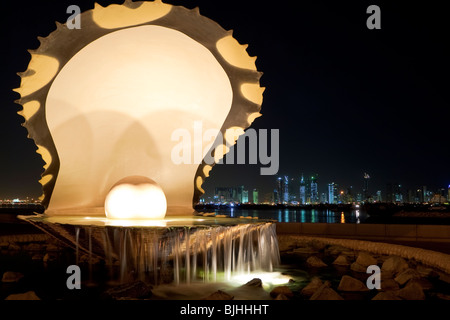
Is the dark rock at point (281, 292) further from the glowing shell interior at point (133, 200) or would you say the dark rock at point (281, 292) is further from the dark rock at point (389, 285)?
the glowing shell interior at point (133, 200)

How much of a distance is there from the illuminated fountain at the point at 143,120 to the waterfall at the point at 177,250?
3 centimetres

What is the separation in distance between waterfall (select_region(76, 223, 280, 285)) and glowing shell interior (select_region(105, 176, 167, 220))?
3.95 feet

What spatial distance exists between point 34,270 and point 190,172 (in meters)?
4.27

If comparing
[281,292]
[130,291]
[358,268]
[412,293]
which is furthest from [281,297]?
[358,268]

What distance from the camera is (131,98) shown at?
36.3 feet

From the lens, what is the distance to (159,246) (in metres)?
7.27

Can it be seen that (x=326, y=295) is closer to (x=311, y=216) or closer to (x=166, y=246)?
(x=166, y=246)

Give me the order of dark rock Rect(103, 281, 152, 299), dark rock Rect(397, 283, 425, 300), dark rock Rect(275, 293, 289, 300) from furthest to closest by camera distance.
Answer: dark rock Rect(103, 281, 152, 299) < dark rock Rect(397, 283, 425, 300) < dark rock Rect(275, 293, 289, 300)

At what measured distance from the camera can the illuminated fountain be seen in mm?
8758

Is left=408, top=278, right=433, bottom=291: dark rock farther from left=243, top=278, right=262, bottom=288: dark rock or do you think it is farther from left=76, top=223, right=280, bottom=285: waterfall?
Answer: left=76, top=223, right=280, bottom=285: waterfall

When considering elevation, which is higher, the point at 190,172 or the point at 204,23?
the point at 204,23

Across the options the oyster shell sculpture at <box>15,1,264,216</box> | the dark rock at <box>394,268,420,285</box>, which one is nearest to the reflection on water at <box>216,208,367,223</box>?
the oyster shell sculpture at <box>15,1,264,216</box>
